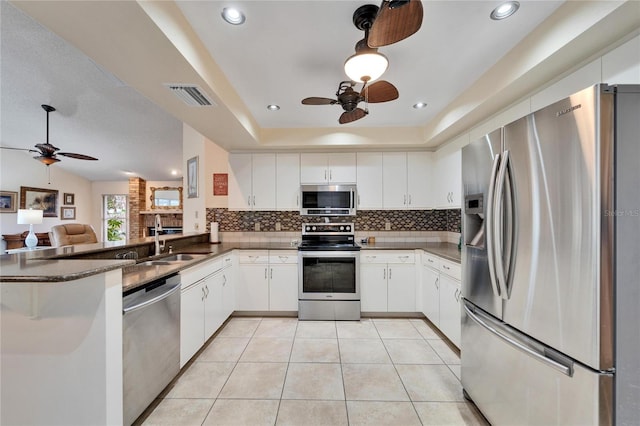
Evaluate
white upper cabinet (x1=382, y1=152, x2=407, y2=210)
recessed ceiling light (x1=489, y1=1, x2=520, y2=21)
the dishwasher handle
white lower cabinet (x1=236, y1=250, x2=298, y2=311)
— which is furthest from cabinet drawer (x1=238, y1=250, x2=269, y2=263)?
recessed ceiling light (x1=489, y1=1, x2=520, y2=21)

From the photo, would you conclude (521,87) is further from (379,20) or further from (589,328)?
(589,328)

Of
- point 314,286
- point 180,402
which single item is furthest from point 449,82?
point 180,402

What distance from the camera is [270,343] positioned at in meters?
2.65

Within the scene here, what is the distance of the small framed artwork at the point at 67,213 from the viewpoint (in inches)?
310

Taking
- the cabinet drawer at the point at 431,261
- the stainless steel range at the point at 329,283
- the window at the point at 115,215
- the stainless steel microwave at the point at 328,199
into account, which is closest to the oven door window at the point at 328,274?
the stainless steel range at the point at 329,283

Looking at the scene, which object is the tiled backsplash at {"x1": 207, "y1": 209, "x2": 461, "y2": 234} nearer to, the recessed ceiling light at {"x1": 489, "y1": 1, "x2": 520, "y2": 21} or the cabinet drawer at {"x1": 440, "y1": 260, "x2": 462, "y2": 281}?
the cabinet drawer at {"x1": 440, "y1": 260, "x2": 462, "y2": 281}

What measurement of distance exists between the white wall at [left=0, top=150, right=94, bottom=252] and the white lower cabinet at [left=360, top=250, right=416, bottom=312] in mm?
9175

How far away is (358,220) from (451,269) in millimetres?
1599

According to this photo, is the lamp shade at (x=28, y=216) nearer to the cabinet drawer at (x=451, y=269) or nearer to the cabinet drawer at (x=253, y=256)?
the cabinet drawer at (x=253, y=256)

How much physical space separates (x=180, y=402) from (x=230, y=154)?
9.45 ft

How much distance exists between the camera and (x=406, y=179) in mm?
3654

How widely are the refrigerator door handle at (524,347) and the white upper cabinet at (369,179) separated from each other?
6.84ft

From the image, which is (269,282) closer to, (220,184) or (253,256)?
(253,256)

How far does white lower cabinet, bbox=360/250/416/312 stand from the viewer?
3.26m
